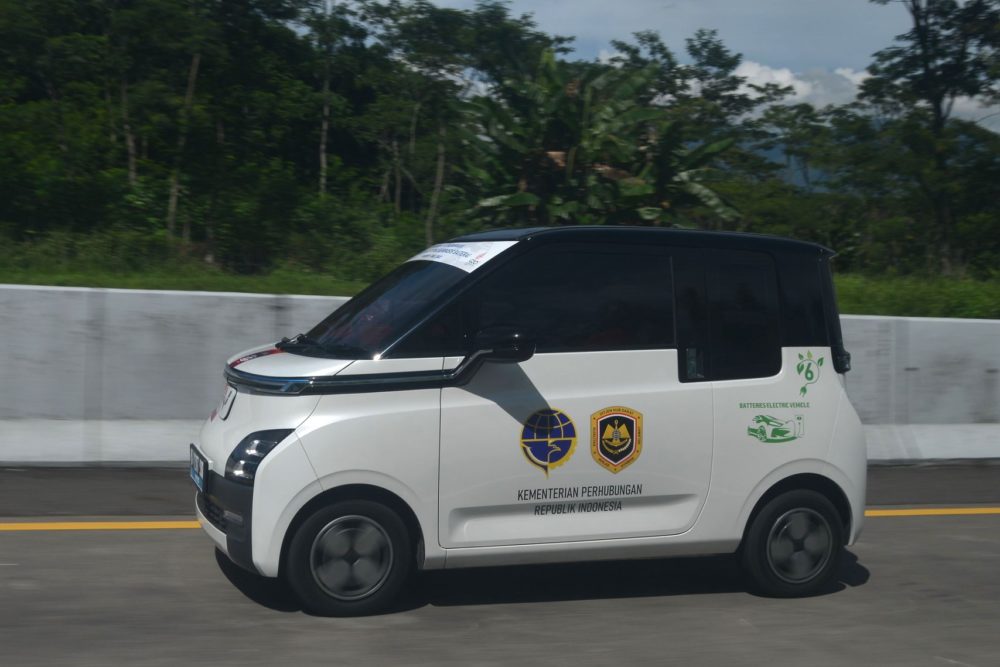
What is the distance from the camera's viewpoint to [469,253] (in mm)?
Result: 6070

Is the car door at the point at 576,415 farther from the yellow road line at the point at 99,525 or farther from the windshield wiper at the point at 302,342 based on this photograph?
the yellow road line at the point at 99,525

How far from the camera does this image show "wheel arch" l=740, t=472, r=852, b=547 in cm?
622

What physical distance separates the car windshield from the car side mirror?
33 cm

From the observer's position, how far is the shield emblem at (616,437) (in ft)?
19.1

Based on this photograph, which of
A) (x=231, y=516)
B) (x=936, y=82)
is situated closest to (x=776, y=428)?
(x=231, y=516)

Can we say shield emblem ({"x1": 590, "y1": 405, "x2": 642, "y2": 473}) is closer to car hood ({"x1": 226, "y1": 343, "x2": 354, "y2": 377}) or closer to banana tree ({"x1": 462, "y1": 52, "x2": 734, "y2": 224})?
car hood ({"x1": 226, "y1": 343, "x2": 354, "y2": 377})

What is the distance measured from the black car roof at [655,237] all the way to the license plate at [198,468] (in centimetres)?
182

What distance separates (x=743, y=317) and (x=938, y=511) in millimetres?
3383

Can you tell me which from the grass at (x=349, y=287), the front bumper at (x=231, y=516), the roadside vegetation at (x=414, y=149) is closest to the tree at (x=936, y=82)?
the roadside vegetation at (x=414, y=149)

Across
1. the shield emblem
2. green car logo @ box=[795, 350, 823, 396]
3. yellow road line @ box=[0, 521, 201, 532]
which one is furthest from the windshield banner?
yellow road line @ box=[0, 521, 201, 532]

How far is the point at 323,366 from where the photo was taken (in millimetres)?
5504

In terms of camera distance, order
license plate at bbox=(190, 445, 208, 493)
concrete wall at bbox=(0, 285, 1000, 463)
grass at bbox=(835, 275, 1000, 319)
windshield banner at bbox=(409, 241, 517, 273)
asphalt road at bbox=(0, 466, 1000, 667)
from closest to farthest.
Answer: asphalt road at bbox=(0, 466, 1000, 667), license plate at bbox=(190, 445, 208, 493), windshield banner at bbox=(409, 241, 517, 273), concrete wall at bbox=(0, 285, 1000, 463), grass at bbox=(835, 275, 1000, 319)

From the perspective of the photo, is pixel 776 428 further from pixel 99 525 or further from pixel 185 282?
pixel 185 282

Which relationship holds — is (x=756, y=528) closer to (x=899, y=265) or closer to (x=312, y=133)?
(x=899, y=265)
